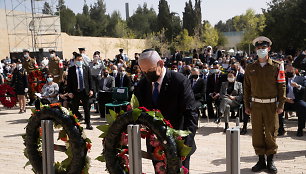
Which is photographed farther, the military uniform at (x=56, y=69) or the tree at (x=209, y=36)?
the tree at (x=209, y=36)

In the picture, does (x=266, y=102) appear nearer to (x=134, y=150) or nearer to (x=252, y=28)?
(x=134, y=150)

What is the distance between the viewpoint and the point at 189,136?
3611mm

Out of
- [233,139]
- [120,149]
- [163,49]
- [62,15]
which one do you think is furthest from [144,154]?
[62,15]

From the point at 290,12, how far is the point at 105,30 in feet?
161

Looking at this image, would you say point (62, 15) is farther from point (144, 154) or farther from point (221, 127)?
point (144, 154)

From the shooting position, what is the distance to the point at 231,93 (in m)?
9.91

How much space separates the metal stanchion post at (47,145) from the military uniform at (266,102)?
3.37 m

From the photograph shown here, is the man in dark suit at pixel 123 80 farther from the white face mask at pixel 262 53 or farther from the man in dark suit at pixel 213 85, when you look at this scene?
the white face mask at pixel 262 53

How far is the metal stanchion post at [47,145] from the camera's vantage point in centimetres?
429

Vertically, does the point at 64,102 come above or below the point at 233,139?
below

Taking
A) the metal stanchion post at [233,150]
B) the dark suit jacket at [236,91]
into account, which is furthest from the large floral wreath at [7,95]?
the metal stanchion post at [233,150]

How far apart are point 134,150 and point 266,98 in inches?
118

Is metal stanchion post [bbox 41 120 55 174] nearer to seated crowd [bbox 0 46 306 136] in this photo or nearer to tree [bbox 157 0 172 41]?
seated crowd [bbox 0 46 306 136]

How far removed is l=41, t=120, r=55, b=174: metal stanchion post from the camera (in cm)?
429
